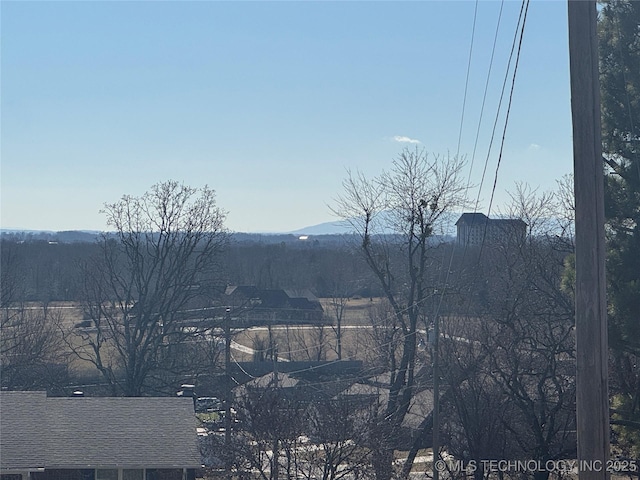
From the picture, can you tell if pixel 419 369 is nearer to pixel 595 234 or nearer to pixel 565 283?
pixel 565 283

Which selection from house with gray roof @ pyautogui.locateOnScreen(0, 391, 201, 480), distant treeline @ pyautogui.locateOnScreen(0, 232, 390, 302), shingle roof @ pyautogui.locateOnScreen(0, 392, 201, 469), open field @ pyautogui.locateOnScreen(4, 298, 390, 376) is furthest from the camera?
distant treeline @ pyautogui.locateOnScreen(0, 232, 390, 302)

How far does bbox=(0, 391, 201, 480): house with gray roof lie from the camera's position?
44.4 ft

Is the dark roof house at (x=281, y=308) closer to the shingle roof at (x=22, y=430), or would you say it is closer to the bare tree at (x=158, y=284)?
the bare tree at (x=158, y=284)

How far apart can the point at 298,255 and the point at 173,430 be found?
5968 cm

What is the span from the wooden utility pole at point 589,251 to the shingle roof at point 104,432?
10.8 metres

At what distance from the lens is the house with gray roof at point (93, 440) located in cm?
1352

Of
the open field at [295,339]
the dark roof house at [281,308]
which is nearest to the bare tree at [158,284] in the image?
the open field at [295,339]

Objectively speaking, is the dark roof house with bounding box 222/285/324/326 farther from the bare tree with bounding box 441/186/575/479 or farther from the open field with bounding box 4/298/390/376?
the bare tree with bounding box 441/186/575/479

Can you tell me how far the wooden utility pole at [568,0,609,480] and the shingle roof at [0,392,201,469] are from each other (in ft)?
35.3

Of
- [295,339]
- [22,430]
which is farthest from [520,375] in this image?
[295,339]

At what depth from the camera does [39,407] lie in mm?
14906

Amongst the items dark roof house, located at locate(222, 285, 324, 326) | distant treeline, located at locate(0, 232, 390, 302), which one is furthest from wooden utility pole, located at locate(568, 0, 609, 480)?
distant treeline, located at locate(0, 232, 390, 302)

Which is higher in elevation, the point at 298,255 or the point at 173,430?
the point at 298,255

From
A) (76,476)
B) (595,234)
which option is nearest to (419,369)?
(76,476)
